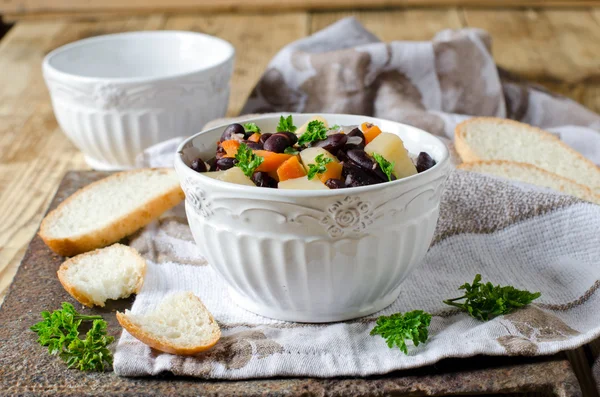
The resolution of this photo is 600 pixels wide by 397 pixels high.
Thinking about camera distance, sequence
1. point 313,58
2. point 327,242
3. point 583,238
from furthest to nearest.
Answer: point 313,58
point 583,238
point 327,242

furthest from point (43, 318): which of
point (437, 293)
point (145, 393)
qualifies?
point (437, 293)

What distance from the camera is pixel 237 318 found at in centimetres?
180

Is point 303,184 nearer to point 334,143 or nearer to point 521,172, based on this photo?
point 334,143

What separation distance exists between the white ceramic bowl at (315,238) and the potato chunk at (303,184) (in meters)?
0.06

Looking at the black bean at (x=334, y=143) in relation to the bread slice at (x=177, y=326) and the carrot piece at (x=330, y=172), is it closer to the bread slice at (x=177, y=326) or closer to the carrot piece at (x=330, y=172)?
the carrot piece at (x=330, y=172)

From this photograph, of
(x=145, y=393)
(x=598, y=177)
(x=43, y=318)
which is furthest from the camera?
(x=598, y=177)

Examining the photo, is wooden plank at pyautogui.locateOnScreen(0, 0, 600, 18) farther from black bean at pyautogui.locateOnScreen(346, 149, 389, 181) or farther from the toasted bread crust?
black bean at pyautogui.locateOnScreen(346, 149, 389, 181)

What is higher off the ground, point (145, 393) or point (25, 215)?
point (145, 393)

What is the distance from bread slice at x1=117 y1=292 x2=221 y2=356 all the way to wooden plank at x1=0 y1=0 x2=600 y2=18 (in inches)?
154

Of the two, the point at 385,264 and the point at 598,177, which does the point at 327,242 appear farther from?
the point at 598,177

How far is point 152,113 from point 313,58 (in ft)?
2.68

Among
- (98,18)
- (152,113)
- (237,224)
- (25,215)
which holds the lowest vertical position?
(98,18)

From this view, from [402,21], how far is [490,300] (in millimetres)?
3633

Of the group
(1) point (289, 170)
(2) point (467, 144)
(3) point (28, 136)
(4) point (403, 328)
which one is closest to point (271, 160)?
(1) point (289, 170)
